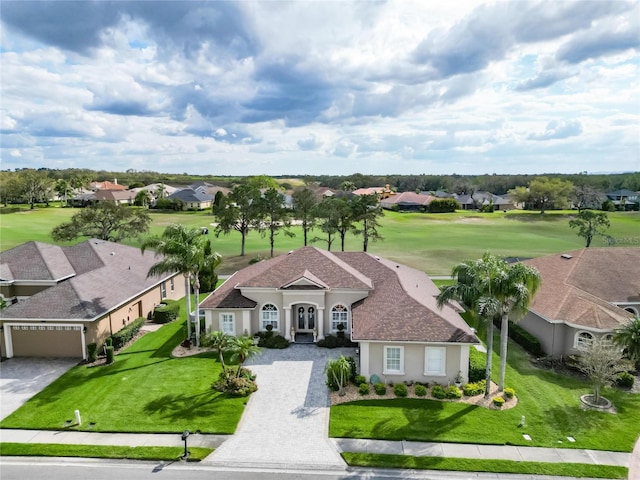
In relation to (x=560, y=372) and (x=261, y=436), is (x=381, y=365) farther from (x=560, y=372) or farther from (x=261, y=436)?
(x=560, y=372)

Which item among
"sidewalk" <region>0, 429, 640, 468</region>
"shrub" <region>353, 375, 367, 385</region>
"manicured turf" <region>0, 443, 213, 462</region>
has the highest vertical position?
"shrub" <region>353, 375, 367, 385</region>

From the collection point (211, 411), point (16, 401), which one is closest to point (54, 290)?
point (16, 401)

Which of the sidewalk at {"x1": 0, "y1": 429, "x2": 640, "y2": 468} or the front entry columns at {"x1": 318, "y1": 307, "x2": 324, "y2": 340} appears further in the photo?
the front entry columns at {"x1": 318, "y1": 307, "x2": 324, "y2": 340}

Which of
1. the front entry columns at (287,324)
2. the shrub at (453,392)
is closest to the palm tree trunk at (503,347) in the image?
the shrub at (453,392)

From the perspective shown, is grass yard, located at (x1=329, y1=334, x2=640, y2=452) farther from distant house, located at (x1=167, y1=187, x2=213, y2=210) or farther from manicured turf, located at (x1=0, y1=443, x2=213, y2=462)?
distant house, located at (x1=167, y1=187, x2=213, y2=210)

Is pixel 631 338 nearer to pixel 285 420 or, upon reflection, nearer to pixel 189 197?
pixel 285 420

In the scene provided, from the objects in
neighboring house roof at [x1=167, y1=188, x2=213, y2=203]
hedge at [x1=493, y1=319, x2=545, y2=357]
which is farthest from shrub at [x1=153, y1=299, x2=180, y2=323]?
neighboring house roof at [x1=167, y1=188, x2=213, y2=203]
